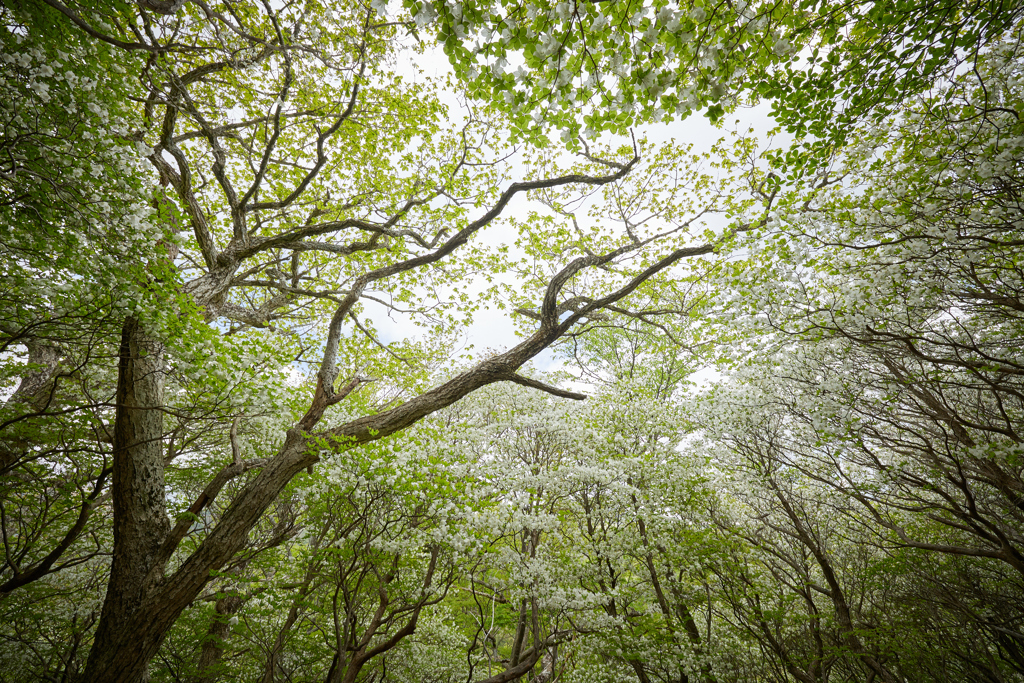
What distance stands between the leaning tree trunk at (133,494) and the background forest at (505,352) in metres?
0.03

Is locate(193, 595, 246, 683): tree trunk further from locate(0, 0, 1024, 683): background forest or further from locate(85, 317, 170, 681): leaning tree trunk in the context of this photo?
locate(85, 317, 170, 681): leaning tree trunk

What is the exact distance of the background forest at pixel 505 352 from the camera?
324cm

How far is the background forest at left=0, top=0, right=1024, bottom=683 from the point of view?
3.24 m

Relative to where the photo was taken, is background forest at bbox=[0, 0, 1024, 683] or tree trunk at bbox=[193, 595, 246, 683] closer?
background forest at bbox=[0, 0, 1024, 683]

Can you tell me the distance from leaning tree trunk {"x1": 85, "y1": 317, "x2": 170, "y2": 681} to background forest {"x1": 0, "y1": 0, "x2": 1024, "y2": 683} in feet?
0.11

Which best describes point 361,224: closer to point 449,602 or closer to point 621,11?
point 621,11

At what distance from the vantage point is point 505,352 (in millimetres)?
5668

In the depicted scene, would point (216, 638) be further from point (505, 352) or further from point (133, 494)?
point (505, 352)

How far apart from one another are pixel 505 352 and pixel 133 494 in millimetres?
4575

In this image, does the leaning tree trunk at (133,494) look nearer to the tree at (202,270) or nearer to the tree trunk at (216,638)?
the tree at (202,270)

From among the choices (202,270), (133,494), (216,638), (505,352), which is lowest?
(216,638)

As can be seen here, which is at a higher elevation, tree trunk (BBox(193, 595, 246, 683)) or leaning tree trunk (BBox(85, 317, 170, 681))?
leaning tree trunk (BBox(85, 317, 170, 681))

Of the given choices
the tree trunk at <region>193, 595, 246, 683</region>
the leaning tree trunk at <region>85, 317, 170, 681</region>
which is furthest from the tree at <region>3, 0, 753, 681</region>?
the tree trunk at <region>193, 595, 246, 683</region>

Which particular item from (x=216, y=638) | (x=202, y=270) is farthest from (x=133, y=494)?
(x=216, y=638)
